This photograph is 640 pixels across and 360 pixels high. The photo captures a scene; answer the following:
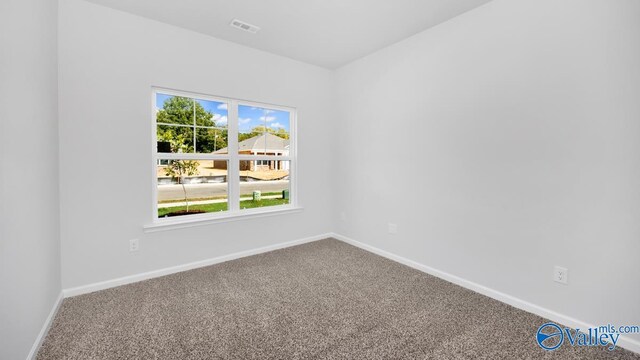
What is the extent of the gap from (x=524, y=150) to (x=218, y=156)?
10.2 ft

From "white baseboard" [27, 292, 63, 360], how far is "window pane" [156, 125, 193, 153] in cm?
156

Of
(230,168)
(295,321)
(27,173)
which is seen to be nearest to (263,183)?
(230,168)

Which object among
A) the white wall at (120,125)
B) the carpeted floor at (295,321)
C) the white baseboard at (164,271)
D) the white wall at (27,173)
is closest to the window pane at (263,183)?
the white wall at (120,125)

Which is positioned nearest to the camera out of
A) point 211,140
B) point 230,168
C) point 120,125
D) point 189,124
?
point 120,125

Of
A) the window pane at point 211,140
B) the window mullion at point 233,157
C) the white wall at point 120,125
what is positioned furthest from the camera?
the window mullion at point 233,157

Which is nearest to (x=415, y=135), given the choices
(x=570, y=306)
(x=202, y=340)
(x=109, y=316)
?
(x=570, y=306)

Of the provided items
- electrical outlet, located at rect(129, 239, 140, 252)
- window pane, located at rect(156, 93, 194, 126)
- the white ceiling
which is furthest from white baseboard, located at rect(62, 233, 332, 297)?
the white ceiling

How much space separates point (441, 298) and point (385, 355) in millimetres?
988

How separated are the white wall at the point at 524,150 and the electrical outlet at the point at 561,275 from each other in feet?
0.09

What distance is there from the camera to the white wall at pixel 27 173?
1.38 meters

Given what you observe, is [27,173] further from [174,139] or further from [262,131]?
[262,131]

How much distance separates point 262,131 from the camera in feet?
12.3

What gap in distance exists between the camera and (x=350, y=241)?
4.02m

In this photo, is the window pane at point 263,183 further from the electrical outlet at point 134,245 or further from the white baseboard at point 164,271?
the electrical outlet at point 134,245
